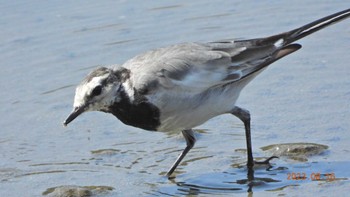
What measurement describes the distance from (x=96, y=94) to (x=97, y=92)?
0.02m

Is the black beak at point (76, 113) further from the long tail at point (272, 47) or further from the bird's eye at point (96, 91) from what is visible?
the long tail at point (272, 47)

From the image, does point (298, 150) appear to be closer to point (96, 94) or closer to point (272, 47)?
point (272, 47)

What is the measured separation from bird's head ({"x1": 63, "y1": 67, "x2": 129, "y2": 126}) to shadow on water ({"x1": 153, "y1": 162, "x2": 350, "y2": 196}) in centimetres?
89

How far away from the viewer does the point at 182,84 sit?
8.33 m

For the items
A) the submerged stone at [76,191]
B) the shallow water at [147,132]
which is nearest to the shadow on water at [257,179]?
the shallow water at [147,132]

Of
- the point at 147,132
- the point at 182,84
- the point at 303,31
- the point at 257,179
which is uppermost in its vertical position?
the point at 303,31

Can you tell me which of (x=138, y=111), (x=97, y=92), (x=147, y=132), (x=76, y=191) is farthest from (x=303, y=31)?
(x=76, y=191)

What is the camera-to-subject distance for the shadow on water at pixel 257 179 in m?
7.99

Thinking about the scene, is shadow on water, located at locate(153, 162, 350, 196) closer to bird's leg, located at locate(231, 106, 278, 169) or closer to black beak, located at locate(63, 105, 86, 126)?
bird's leg, located at locate(231, 106, 278, 169)

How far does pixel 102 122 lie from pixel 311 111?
2.12 m

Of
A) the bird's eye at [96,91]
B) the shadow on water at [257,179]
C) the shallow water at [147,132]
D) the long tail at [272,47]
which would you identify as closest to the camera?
the shadow on water at [257,179]

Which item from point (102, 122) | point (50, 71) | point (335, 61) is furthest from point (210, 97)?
point (50, 71)

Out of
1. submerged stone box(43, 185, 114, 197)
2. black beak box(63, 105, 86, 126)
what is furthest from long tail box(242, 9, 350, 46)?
submerged stone box(43, 185, 114, 197)

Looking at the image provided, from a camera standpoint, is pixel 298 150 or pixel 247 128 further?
pixel 247 128
